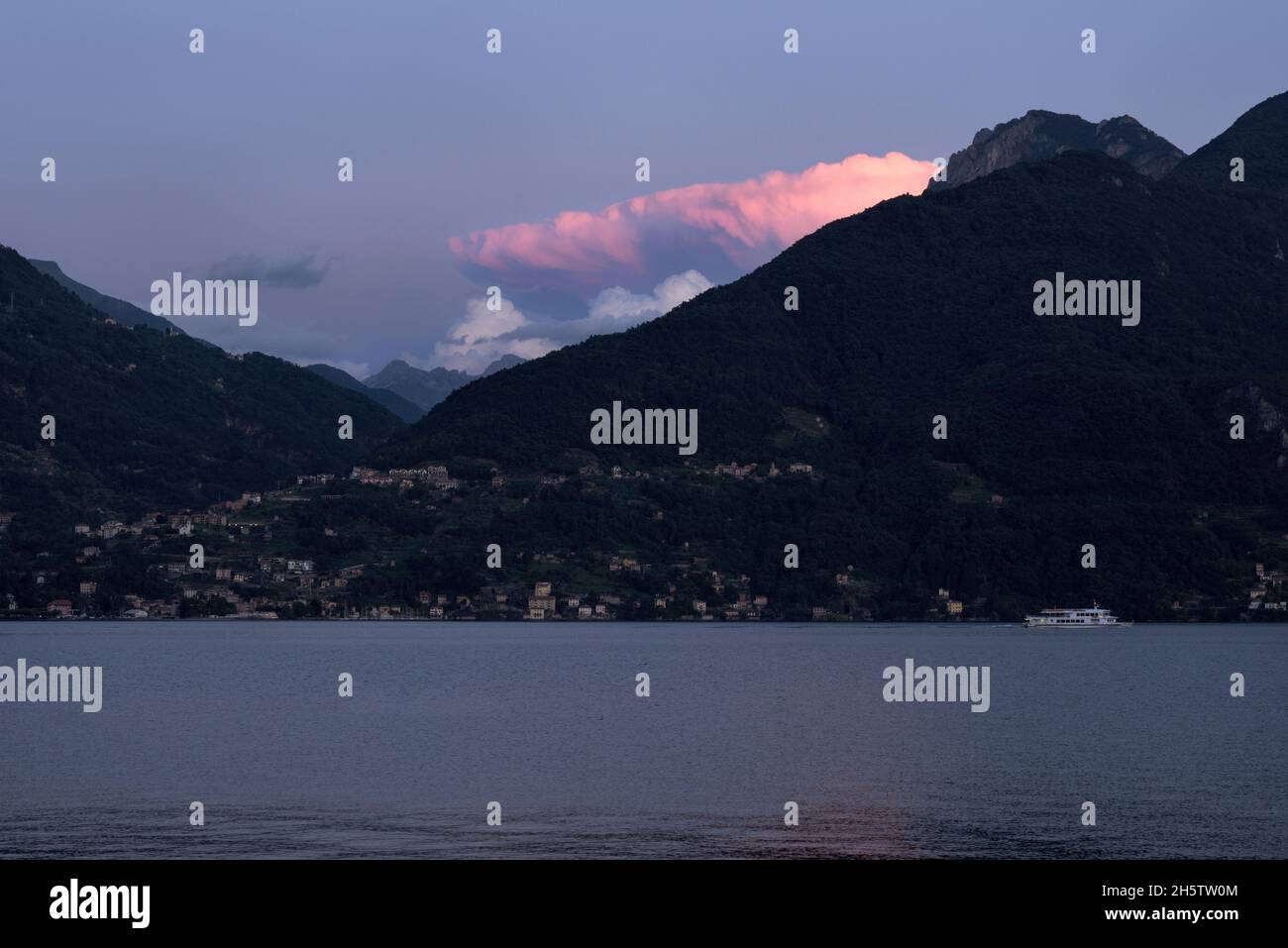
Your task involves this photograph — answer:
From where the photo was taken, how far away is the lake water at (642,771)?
59.7m

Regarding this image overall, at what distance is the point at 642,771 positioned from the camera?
82812mm

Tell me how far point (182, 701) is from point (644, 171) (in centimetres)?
5667

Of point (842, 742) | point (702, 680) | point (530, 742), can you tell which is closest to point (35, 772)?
point (530, 742)

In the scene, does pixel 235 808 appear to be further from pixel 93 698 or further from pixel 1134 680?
pixel 1134 680

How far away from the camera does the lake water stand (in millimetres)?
59719

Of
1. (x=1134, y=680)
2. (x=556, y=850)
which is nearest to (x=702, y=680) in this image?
(x=1134, y=680)

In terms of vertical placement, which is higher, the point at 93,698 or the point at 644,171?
the point at 644,171
